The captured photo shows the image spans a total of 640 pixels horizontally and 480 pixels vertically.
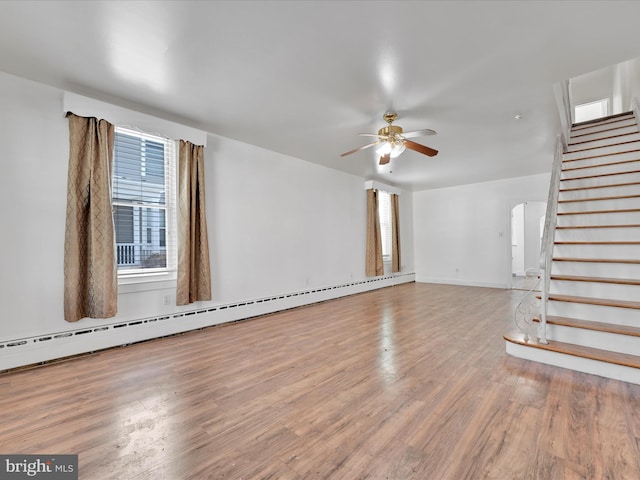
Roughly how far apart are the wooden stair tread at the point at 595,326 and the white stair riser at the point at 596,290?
34cm

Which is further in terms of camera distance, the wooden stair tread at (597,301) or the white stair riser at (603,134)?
the white stair riser at (603,134)

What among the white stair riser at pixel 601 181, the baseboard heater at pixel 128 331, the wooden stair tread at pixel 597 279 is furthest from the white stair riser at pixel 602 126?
the baseboard heater at pixel 128 331

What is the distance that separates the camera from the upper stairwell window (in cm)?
668

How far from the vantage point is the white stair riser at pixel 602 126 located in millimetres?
4926

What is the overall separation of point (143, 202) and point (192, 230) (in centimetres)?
62

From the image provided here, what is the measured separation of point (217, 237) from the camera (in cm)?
403

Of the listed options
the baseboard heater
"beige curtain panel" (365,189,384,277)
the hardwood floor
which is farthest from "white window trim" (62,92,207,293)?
"beige curtain panel" (365,189,384,277)

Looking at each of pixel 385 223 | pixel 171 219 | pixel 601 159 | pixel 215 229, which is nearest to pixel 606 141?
pixel 601 159

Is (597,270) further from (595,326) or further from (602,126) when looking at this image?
(602,126)

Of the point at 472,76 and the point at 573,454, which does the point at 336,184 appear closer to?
the point at 472,76

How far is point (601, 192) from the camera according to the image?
12.3 ft

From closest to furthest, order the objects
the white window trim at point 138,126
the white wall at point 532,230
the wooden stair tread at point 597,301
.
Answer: the wooden stair tread at point 597,301
the white window trim at point 138,126
the white wall at point 532,230

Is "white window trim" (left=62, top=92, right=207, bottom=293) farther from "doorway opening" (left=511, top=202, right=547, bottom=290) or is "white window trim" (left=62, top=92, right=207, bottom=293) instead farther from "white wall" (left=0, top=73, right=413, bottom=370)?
"doorway opening" (left=511, top=202, right=547, bottom=290)

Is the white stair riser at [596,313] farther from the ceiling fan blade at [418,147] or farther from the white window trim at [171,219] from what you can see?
the white window trim at [171,219]
